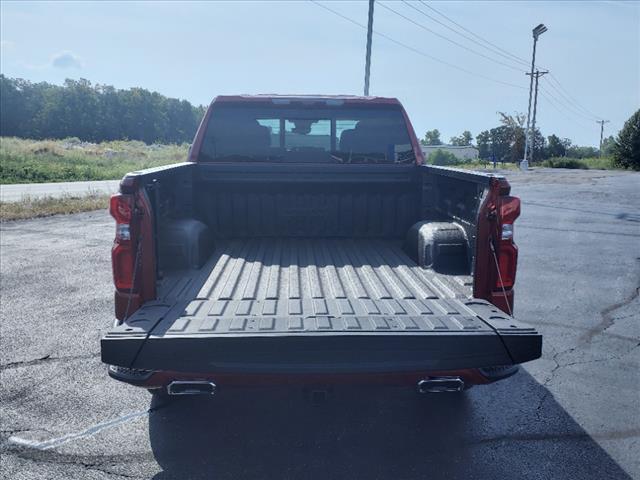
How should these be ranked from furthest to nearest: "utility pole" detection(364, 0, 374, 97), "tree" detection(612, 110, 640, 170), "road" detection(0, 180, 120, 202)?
"tree" detection(612, 110, 640, 170) < "utility pole" detection(364, 0, 374, 97) < "road" detection(0, 180, 120, 202)

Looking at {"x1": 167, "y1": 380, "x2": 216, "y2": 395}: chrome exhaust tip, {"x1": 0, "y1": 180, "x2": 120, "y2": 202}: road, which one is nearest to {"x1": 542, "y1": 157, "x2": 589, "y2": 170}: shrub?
{"x1": 0, "y1": 180, "x2": 120, "y2": 202}: road

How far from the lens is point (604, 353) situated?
544 cm

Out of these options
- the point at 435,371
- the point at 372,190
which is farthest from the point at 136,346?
the point at 372,190

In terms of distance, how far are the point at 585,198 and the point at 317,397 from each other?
21519 mm

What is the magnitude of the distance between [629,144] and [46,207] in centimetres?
5424

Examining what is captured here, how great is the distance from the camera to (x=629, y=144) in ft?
182

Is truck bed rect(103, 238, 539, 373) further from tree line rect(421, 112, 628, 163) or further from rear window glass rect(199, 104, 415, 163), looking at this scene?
tree line rect(421, 112, 628, 163)

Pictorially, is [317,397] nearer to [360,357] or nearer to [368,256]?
[360,357]

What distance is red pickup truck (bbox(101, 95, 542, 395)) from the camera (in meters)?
2.95

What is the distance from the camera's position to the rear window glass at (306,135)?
217 inches

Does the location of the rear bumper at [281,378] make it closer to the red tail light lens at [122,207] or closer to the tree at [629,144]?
the red tail light lens at [122,207]

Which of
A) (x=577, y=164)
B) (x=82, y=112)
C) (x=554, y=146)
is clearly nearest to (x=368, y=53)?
(x=577, y=164)

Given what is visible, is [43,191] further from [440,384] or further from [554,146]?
[554,146]

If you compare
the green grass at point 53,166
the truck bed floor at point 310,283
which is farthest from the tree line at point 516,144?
the truck bed floor at point 310,283
